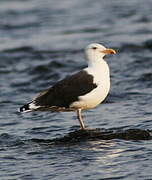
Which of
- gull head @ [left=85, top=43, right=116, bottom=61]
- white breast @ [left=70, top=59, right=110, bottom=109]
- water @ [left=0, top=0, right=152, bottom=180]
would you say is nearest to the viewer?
water @ [left=0, top=0, right=152, bottom=180]

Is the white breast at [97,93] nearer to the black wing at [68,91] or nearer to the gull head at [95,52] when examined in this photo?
the black wing at [68,91]

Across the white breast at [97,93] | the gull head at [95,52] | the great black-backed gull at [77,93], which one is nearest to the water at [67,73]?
the great black-backed gull at [77,93]

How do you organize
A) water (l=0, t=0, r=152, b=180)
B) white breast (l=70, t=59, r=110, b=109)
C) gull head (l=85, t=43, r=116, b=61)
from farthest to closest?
gull head (l=85, t=43, r=116, b=61) → white breast (l=70, t=59, r=110, b=109) → water (l=0, t=0, r=152, b=180)

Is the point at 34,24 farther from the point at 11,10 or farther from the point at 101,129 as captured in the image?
the point at 101,129

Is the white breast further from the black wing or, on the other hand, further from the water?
the water

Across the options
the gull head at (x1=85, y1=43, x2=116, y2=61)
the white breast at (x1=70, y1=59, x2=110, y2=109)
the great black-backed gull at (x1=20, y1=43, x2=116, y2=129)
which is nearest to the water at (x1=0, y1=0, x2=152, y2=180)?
the great black-backed gull at (x1=20, y1=43, x2=116, y2=129)

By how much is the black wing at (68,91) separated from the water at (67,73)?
1.85 feet

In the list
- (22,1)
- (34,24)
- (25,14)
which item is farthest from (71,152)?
(22,1)

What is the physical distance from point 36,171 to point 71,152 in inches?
33.1

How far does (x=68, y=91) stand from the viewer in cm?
952

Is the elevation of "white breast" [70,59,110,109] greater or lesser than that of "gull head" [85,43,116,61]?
lesser

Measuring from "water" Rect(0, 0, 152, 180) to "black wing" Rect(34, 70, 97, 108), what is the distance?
0.56 metres

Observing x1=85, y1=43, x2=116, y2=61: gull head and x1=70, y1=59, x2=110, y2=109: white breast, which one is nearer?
x1=70, y1=59, x2=110, y2=109: white breast

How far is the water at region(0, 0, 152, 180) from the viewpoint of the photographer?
8180 millimetres
